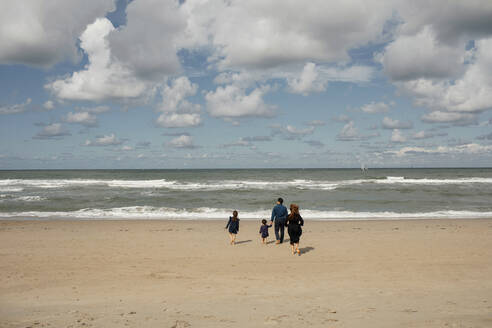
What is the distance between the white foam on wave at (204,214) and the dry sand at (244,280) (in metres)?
5.70

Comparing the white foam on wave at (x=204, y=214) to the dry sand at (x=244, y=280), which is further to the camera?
the white foam on wave at (x=204, y=214)

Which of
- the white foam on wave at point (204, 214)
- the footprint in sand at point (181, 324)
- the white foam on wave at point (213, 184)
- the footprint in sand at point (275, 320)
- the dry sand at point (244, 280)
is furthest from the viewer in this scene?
the white foam on wave at point (213, 184)

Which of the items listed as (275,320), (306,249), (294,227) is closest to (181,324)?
(275,320)

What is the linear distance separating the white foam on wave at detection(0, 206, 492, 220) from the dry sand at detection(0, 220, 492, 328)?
18.7 ft

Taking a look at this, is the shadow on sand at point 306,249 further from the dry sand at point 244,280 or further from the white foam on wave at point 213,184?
the white foam on wave at point 213,184

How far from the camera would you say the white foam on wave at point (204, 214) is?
719 inches

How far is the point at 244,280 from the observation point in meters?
6.94

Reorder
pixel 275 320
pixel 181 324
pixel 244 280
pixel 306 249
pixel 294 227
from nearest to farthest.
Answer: pixel 181 324 < pixel 275 320 < pixel 244 280 < pixel 294 227 < pixel 306 249

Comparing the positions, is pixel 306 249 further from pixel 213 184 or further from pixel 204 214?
pixel 213 184

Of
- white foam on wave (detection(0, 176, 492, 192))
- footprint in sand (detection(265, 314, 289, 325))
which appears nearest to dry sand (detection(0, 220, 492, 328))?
footprint in sand (detection(265, 314, 289, 325))

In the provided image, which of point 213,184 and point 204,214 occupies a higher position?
point 213,184

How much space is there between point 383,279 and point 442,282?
3.80ft

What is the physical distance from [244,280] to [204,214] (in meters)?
13.2

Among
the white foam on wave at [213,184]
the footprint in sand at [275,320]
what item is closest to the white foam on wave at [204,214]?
the footprint in sand at [275,320]
